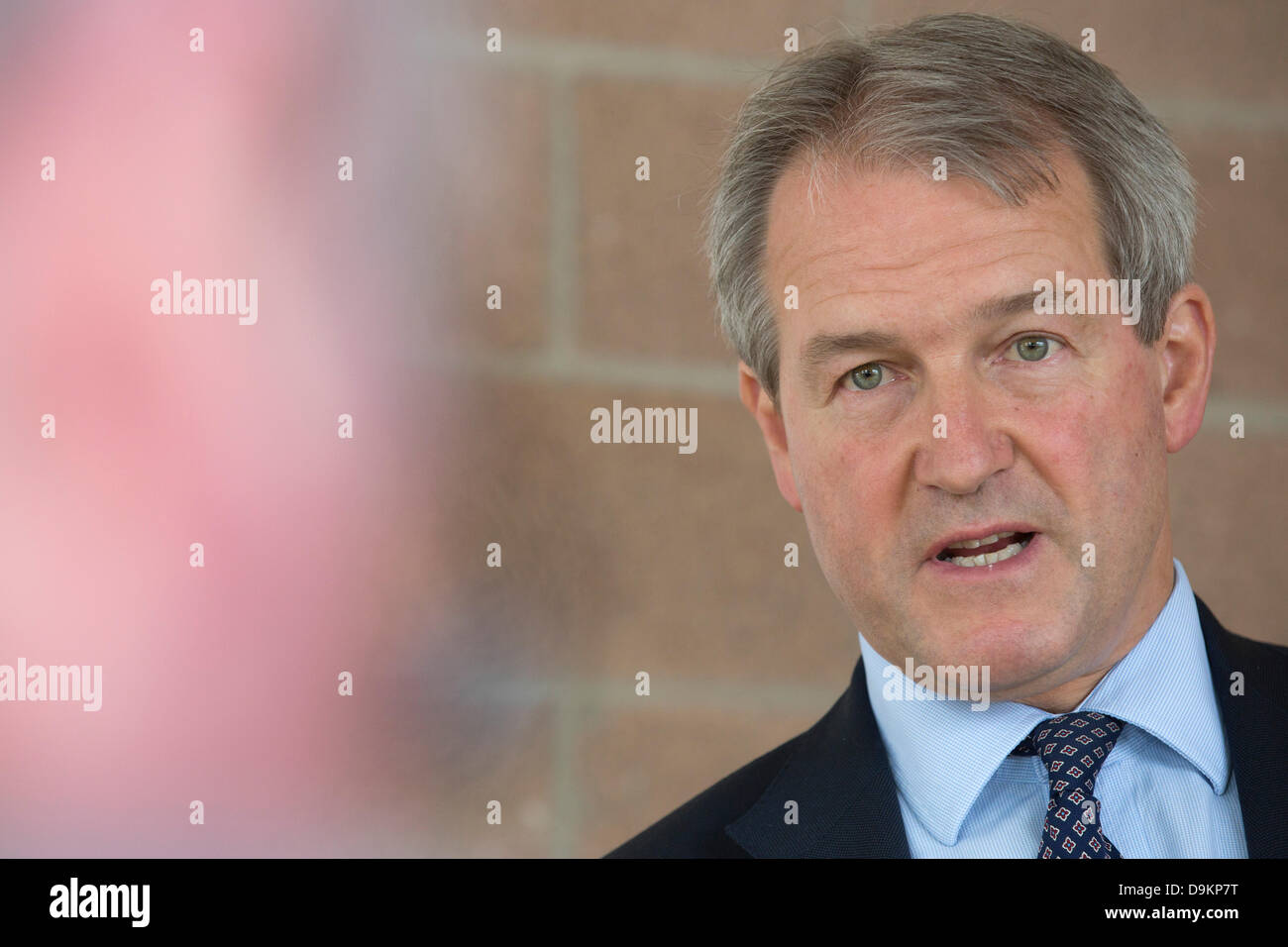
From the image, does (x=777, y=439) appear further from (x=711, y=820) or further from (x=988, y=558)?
(x=711, y=820)

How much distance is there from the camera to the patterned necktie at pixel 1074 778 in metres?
1.34

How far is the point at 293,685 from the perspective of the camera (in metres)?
1.79

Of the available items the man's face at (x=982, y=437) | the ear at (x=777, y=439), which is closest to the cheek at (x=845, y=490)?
the man's face at (x=982, y=437)

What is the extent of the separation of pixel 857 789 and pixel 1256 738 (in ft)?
1.23

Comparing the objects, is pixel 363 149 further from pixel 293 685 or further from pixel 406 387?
pixel 293 685

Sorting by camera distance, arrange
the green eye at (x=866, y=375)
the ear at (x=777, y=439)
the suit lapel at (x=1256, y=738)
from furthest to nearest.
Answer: the ear at (x=777, y=439) → the green eye at (x=866, y=375) → the suit lapel at (x=1256, y=738)

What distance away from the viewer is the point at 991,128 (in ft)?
4.66

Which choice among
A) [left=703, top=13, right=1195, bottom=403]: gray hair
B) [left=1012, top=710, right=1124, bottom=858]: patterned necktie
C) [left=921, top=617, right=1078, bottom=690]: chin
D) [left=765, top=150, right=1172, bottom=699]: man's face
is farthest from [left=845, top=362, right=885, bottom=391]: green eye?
[left=1012, top=710, right=1124, bottom=858]: patterned necktie

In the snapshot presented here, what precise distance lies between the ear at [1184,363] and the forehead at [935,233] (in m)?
0.12

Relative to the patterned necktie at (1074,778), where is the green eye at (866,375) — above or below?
above

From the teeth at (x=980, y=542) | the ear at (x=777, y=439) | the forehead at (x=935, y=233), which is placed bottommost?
the teeth at (x=980, y=542)

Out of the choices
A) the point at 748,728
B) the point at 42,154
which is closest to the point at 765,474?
the point at 748,728

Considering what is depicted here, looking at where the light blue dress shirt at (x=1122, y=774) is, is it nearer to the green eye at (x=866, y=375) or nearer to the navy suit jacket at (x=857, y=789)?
the navy suit jacket at (x=857, y=789)
